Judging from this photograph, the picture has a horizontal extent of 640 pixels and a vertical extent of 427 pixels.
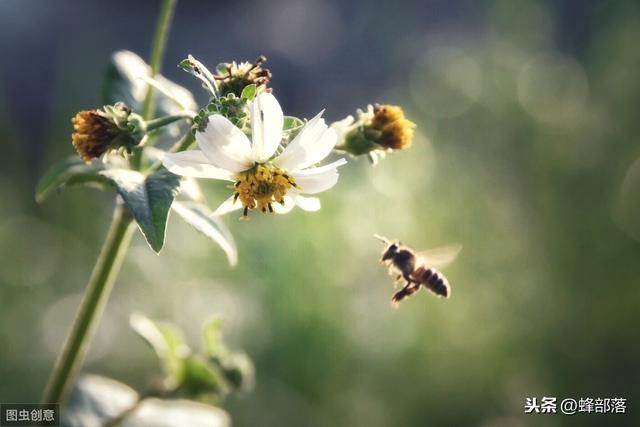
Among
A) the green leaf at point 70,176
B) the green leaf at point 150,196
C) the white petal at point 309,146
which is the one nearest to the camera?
the green leaf at point 150,196

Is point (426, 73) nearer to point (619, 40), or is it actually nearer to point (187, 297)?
point (619, 40)

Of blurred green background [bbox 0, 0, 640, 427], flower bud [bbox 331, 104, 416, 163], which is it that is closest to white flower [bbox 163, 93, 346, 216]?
flower bud [bbox 331, 104, 416, 163]

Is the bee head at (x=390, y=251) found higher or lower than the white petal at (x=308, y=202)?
higher

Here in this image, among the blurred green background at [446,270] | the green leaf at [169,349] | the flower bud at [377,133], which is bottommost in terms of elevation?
the green leaf at [169,349]

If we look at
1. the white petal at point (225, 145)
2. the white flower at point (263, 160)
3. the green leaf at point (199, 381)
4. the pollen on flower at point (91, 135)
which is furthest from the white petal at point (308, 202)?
the green leaf at point (199, 381)

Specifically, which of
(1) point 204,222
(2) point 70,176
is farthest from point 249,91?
(2) point 70,176

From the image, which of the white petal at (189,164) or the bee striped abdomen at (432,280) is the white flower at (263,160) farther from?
the bee striped abdomen at (432,280)

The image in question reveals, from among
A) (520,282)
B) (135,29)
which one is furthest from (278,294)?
(135,29)

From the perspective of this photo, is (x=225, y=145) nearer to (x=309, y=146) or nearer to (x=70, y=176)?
(x=309, y=146)
